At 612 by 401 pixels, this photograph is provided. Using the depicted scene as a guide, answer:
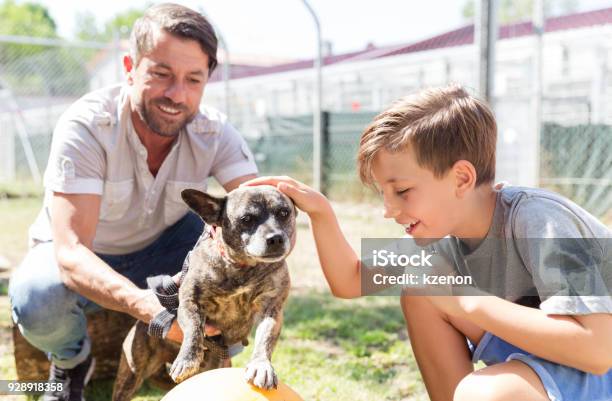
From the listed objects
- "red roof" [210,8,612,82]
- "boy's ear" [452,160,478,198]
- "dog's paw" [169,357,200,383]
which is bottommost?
"dog's paw" [169,357,200,383]

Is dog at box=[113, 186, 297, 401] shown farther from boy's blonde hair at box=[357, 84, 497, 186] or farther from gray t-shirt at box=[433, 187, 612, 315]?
gray t-shirt at box=[433, 187, 612, 315]

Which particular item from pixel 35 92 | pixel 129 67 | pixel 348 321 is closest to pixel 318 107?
pixel 348 321

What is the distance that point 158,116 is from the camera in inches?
130

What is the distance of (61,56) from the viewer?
16.1m

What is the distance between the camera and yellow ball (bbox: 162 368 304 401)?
223 cm

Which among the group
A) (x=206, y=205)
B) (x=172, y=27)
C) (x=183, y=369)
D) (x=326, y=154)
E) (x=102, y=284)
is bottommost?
(x=183, y=369)

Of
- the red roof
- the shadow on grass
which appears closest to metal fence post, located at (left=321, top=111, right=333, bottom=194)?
the red roof

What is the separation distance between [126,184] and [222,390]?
1532 mm

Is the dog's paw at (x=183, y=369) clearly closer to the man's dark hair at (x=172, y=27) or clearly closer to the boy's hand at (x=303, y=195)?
the boy's hand at (x=303, y=195)

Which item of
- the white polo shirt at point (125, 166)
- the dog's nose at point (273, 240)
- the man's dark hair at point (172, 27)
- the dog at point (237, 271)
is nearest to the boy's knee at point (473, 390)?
the dog at point (237, 271)

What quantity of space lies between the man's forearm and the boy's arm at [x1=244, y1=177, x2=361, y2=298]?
69 centimetres

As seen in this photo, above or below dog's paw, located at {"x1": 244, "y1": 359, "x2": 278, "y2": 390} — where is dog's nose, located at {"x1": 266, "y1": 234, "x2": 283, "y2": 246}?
above

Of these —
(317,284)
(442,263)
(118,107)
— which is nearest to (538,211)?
(442,263)

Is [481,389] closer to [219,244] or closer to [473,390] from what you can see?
[473,390]
